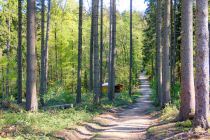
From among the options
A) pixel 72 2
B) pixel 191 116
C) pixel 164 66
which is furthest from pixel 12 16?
pixel 191 116

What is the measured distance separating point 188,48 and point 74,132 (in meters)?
5.33

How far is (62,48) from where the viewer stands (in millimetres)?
45438

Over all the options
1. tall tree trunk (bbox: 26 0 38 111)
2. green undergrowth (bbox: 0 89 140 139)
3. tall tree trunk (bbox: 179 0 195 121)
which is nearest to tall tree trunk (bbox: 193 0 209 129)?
tall tree trunk (bbox: 179 0 195 121)

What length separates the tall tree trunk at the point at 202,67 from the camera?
435 inches

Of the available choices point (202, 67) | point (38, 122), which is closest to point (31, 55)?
point (38, 122)

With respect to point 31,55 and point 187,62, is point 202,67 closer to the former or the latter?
point 187,62

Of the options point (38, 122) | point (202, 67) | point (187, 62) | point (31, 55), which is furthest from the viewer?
point (31, 55)

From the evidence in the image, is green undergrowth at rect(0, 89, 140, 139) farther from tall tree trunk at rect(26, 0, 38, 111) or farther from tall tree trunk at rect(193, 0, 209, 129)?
tall tree trunk at rect(193, 0, 209, 129)

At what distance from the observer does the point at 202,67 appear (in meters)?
11.1

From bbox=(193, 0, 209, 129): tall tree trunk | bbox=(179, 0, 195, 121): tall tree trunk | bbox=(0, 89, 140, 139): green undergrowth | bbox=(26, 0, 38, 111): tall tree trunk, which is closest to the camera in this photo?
bbox=(193, 0, 209, 129): tall tree trunk

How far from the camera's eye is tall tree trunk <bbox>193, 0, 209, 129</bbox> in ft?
36.2

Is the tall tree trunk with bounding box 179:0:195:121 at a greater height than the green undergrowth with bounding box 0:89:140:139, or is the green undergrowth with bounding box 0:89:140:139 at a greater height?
the tall tree trunk with bounding box 179:0:195:121

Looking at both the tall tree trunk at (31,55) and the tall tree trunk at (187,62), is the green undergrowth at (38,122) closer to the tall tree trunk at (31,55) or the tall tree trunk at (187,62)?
the tall tree trunk at (31,55)

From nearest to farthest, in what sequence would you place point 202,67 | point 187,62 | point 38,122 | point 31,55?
point 202,67 < point 38,122 < point 187,62 < point 31,55
